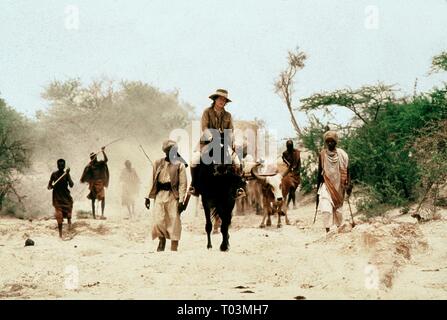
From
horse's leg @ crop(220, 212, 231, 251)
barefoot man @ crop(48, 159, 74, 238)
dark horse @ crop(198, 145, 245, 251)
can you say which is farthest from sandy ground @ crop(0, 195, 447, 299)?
barefoot man @ crop(48, 159, 74, 238)

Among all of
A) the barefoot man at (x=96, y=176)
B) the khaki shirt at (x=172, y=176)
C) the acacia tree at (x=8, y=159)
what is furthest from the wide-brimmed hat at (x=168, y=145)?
the acacia tree at (x=8, y=159)

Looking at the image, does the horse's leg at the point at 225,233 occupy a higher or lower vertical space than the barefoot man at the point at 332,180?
lower

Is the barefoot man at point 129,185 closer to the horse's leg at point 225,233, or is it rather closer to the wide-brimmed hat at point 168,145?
the wide-brimmed hat at point 168,145

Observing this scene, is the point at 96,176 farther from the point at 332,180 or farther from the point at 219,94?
the point at 219,94

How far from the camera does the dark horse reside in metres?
11.0

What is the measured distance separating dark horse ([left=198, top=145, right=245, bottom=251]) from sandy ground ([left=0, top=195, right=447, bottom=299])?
750 mm

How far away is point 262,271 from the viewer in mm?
9086

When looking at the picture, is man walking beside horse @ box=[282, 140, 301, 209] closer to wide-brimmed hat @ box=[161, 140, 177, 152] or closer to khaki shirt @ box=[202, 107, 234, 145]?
wide-brimmed hat @ box=[161, 140, 177, 152]

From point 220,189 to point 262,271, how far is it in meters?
2.44

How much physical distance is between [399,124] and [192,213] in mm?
8138

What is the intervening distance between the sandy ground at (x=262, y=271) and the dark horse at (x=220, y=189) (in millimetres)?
750

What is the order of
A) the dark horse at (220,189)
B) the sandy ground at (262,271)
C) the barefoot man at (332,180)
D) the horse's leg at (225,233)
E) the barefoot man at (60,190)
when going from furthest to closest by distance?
the barefoot man at (60,190)
the barefoot man at (332,180)
the dark horse at (220,189)
the horse's leg at (225,233)
the sandy ground at (262,271)

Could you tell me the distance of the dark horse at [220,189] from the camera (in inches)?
435
